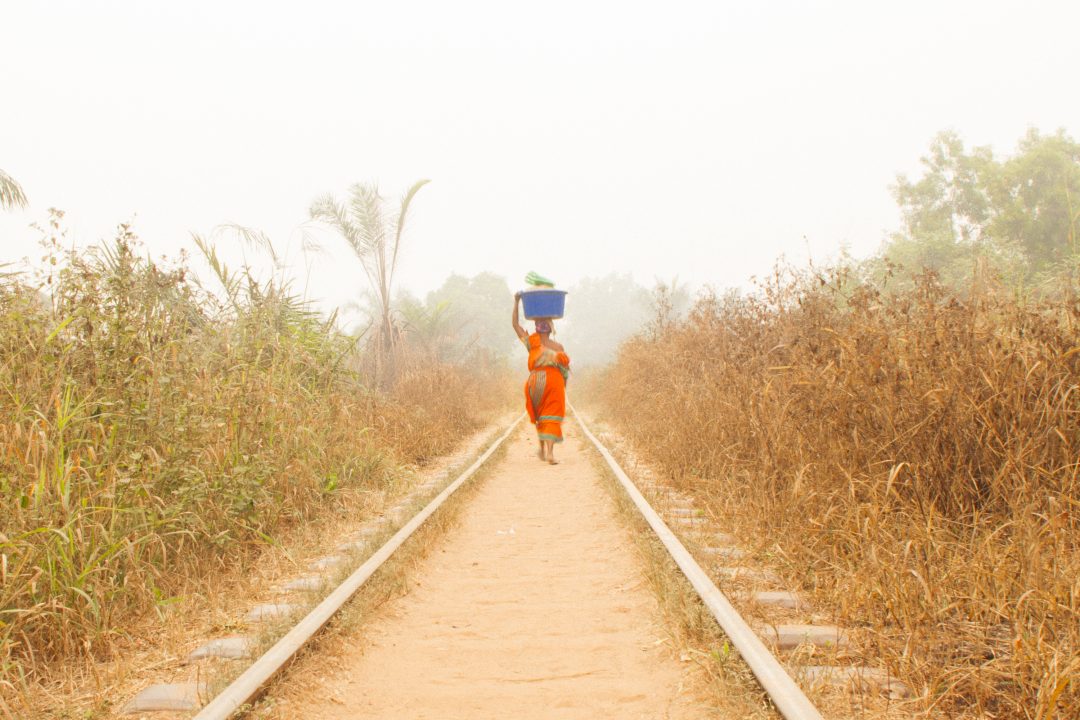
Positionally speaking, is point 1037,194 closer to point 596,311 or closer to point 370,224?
point 370,224

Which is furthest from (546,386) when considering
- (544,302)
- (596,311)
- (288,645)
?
(596,311)

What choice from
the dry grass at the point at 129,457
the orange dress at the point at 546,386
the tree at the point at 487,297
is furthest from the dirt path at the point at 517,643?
the tree at the point at 487,297

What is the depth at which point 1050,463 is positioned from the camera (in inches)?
148

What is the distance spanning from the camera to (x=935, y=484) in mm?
4016

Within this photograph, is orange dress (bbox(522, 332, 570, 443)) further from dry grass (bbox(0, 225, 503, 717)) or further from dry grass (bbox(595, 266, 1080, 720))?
dry grass (bbox(595, 266, 1080, 720))

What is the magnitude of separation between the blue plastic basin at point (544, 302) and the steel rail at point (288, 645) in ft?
14.7

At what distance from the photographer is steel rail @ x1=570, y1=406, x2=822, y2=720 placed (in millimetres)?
2303

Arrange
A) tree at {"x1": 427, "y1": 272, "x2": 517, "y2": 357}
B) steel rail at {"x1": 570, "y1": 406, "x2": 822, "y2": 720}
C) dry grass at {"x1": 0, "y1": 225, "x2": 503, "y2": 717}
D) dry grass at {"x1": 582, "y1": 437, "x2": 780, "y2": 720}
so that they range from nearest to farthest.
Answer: steel rail at {"x1": 570, "y1": 406, "x2": 822, "y2": 720}
dry grass at {"x1": 582, "y1": 437, "x2": 780, "y2": 720}
dry grass at {"x1": 0, "y1": 225, "x2": 503, "y2": 717}
tree at {"x1": 427, "y1": 272, "x2": 517, "y2": 357}

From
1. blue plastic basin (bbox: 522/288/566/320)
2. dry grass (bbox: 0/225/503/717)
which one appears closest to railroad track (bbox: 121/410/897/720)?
dry grass (bbox: 0/225/503/717)

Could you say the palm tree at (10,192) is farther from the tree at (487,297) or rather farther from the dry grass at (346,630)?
the tree at (487,297)

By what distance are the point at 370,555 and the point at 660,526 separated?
187cm

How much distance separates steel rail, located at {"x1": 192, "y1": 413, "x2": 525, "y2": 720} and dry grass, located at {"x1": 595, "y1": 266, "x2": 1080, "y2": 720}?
2.24m

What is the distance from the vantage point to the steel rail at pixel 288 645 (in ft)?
8.00

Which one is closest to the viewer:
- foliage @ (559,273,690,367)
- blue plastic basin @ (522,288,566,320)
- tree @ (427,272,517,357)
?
blue plastic basin @ (522,288,566,320)
